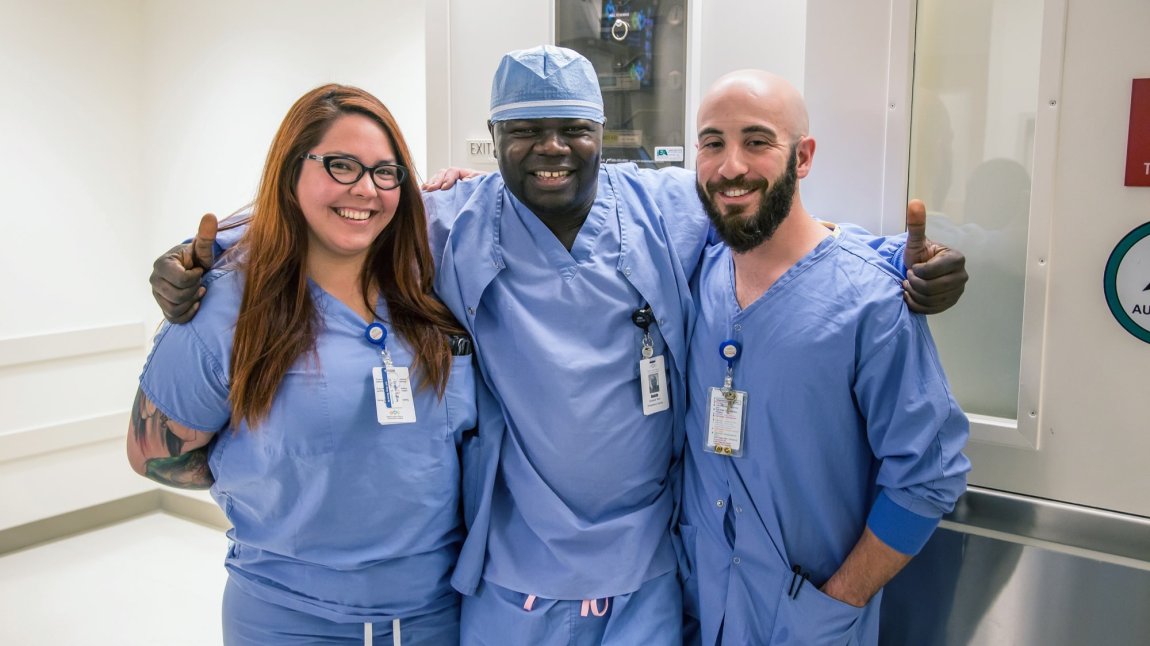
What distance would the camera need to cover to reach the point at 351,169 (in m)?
1.37

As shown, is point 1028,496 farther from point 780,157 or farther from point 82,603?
point 82,603

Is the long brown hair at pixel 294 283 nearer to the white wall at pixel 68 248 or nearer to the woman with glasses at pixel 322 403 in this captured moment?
the woman with glasses at pixel 322 403

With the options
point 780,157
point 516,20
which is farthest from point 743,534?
point 516,20

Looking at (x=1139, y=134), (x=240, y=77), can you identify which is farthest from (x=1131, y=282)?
(x=240, y=77)

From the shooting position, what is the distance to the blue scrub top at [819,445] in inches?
48.5

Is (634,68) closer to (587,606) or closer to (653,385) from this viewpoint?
(653,385)

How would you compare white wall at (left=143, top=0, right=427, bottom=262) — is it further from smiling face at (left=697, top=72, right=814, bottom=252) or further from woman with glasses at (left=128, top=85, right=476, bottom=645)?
smiling face at (left=697, top=72, right=814, bottom=252)

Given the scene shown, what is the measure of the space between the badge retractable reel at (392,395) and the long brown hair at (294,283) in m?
0.03

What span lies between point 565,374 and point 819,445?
409mm

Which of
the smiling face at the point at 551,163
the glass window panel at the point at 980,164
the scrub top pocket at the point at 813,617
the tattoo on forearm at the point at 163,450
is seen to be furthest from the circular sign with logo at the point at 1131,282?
the tattoo on forearm at the point at 163,450

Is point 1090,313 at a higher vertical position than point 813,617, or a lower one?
higher

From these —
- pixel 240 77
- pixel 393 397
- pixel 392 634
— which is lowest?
pixel 392 634

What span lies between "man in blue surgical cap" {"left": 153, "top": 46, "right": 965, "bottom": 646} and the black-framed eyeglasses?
15 cm

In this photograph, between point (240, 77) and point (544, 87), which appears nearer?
point (544, 87)
